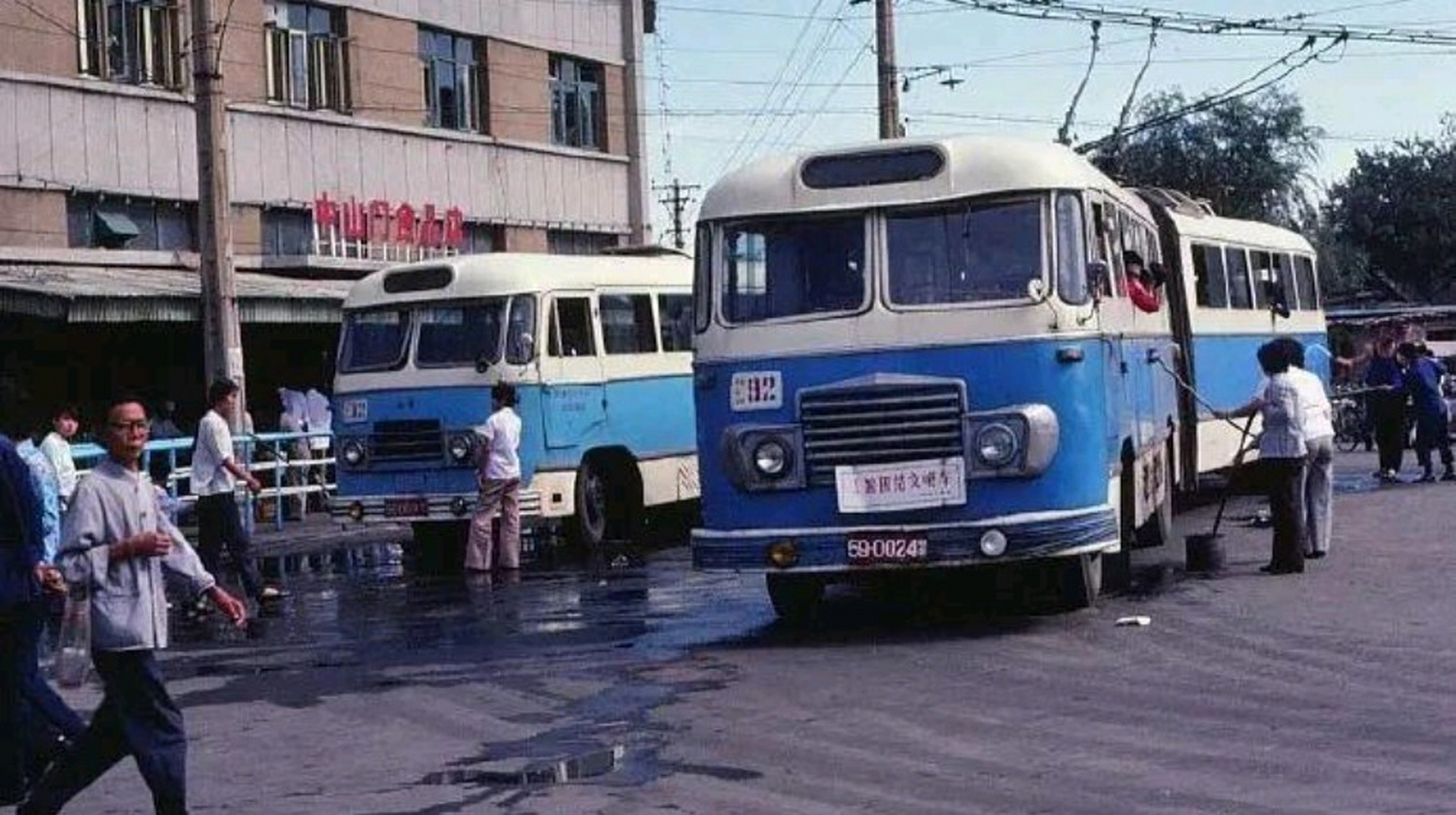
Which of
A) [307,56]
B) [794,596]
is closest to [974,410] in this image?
[794,596]

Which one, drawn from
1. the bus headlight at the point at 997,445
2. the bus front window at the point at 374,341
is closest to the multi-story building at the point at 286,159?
the bus front window at the point at 374,341

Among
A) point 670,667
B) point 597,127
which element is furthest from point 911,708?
point 597,127

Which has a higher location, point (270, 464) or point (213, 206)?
point (213, 206)

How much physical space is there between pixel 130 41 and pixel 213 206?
26.5 feet

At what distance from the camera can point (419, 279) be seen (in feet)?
74.9

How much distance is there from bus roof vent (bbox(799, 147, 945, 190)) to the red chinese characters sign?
21858mm

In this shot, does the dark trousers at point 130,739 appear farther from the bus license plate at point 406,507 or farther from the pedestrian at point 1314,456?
the bus license plate at point 406,507

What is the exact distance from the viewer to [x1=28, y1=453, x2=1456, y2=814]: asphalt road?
988cm

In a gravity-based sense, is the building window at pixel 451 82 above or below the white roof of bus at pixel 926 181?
above

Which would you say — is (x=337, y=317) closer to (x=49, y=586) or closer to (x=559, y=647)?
(x=559, y=647)

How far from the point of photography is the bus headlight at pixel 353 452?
22.7 m

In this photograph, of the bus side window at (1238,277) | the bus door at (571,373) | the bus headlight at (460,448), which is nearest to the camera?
the bus headlight at (460,448)

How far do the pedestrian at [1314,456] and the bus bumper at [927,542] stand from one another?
3.79 m

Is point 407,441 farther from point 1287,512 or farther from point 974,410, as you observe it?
point 974,410
